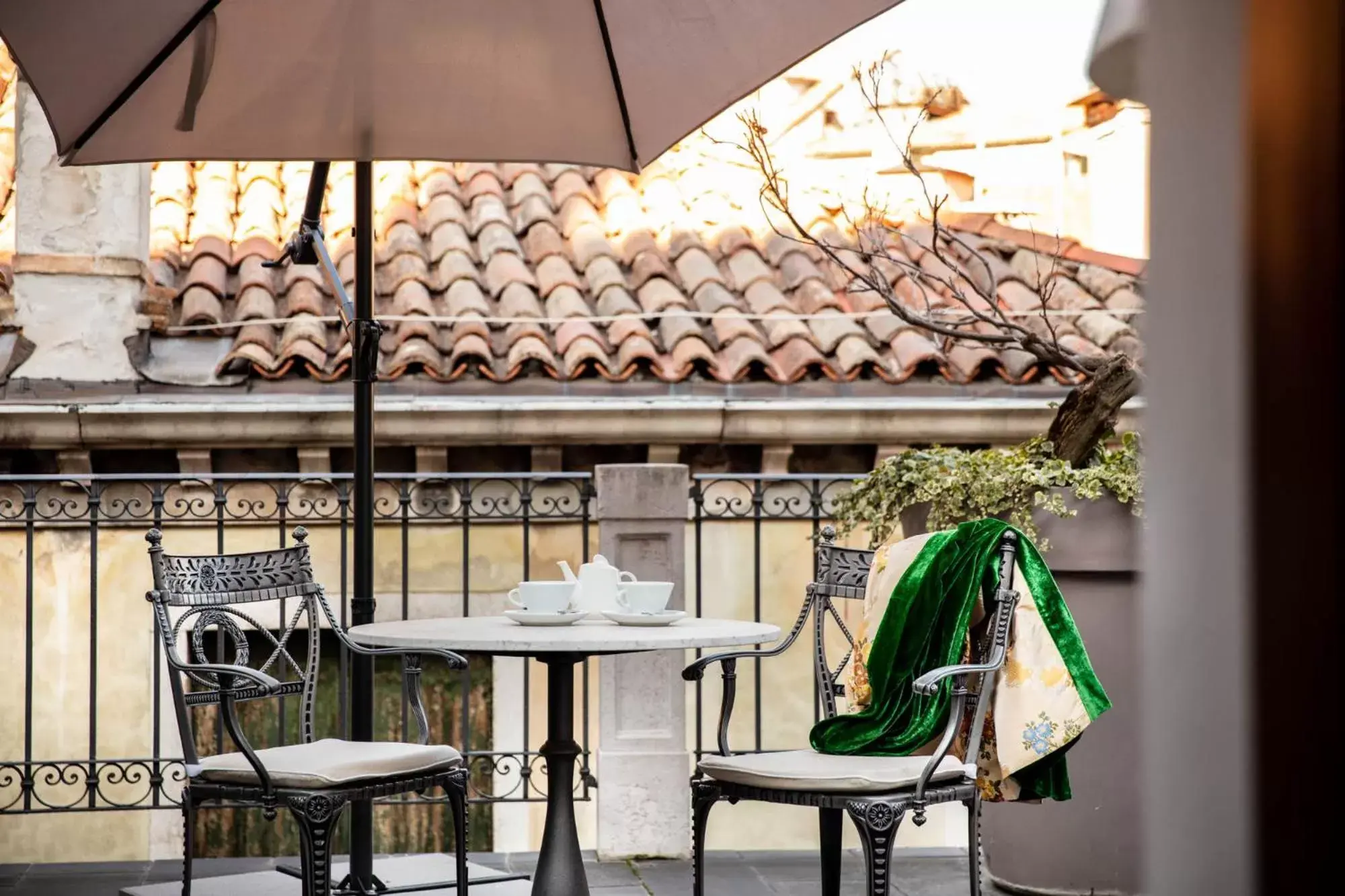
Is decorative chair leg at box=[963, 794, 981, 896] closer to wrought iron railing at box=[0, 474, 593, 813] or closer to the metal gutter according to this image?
wrought iron railing at box=[0, 474, 593, 813]

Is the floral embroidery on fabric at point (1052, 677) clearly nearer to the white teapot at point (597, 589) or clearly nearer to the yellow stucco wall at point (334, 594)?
the white teapot at point (597, 589)

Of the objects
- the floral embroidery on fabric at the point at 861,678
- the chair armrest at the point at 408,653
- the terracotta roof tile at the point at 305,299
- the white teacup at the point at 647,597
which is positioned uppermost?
the terracotta roof tile at the point at 305,299

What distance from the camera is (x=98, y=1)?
337 cm

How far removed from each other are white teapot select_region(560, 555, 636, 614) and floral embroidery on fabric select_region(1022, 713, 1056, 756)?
3.38 feet

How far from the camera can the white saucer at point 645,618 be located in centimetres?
342

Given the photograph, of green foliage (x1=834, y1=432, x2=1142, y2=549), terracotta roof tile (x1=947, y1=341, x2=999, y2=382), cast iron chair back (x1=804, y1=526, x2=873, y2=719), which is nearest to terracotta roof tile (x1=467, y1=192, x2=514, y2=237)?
terracotta roof tile (x1=947, y1=341, x2=999, y2=382)

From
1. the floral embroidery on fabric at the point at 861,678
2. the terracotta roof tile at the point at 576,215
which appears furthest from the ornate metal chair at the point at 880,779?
the terracotta roof tile at the point at 576,215

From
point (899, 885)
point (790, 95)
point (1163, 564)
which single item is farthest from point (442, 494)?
point (1163, 564)

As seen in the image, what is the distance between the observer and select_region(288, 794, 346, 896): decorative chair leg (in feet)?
10.2

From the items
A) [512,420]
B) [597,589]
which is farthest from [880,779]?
[512,420]

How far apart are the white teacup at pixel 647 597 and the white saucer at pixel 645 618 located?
3 centimetres

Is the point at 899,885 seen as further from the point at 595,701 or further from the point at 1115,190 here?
the point at 1115,190

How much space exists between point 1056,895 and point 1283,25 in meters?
3.88

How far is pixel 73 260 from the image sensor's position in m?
6.69
